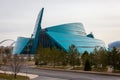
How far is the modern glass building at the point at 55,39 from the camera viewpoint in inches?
3907

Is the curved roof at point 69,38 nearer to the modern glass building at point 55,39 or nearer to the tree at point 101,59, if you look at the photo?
the modern glass building at point 55,39

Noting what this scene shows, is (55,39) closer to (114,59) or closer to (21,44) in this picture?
(21,44)

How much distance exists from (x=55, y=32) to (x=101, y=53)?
5755 centimetres

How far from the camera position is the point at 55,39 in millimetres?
98062

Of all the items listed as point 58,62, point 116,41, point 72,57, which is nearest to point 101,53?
point 72,57

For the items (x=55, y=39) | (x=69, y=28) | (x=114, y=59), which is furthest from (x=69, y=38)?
(x=114, y=59)

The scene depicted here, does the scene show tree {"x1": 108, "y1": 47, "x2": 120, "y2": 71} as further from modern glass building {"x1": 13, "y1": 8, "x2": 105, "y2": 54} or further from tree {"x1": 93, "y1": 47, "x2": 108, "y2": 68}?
modern glass building {"x1": 13, "y1": 8, "x2": 105, "y2": 54}

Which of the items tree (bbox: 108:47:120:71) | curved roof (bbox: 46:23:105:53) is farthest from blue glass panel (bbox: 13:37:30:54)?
tree (bbox: 108:47:120:71)

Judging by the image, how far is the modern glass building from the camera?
99.2 metres

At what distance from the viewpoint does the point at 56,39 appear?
3871 inches

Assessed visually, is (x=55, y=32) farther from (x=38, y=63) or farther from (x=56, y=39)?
(x=38, y=63)

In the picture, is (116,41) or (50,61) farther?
(116,41)

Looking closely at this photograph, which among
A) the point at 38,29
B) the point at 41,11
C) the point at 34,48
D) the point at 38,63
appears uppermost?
the point at 41,11

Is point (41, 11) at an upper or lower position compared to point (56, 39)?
upper
